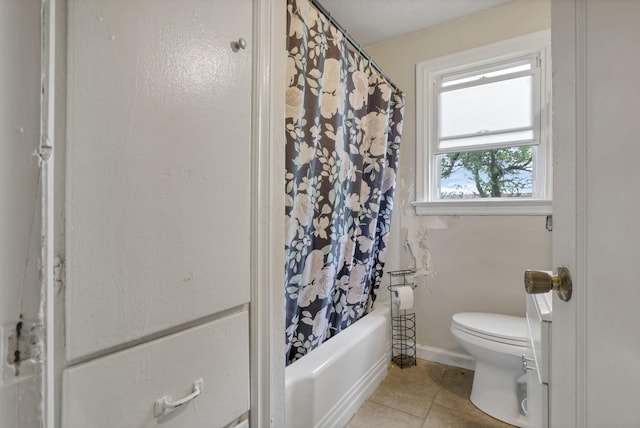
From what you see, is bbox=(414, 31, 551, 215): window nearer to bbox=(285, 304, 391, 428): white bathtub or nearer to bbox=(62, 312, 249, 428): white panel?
bbox=(285, 304, 391, 428): white bathtub

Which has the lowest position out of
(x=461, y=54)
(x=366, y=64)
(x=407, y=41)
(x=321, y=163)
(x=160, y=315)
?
(x=160, y=315)

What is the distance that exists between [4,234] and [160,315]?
0.92ft

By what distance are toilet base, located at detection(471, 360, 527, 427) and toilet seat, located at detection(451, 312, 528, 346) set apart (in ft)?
0.51

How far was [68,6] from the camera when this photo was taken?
0.47 m

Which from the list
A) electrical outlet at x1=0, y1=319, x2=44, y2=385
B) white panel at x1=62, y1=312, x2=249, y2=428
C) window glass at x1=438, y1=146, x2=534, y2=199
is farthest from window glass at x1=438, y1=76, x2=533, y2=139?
electrical outlet at x1=0, y1=319, x2=44, y2=385

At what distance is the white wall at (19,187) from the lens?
413 millimetres

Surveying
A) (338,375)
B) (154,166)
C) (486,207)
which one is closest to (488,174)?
(486,207)

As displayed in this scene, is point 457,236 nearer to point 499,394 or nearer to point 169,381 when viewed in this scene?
point 499,394

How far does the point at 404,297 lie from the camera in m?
1.99

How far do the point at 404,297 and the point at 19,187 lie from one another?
1928 millimetres

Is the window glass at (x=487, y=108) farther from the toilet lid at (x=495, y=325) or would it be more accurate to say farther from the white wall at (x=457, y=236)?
the toilet lid at (x=495, y=325)

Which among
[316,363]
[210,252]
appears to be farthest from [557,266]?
[316,363]

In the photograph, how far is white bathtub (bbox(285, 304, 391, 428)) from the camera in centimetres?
122

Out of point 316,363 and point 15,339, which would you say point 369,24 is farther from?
point 15,339
